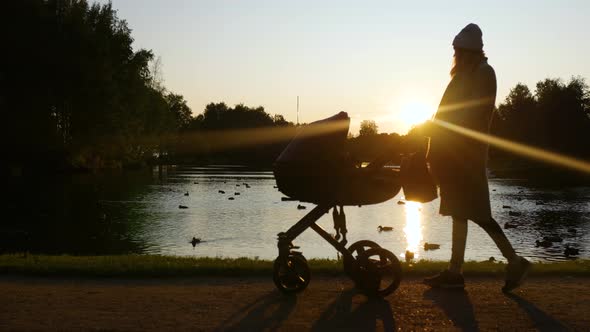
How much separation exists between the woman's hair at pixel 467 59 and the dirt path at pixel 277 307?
2.42 m

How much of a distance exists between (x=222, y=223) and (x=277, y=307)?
27.3 m

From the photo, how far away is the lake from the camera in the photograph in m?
24.0

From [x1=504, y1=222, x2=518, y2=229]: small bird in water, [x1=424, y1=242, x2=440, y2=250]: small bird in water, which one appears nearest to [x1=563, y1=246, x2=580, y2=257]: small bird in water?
[x1=424, y1=242, x2=440, y2=250]: small bird in water

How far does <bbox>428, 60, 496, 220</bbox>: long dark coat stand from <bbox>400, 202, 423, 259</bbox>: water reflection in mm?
15407

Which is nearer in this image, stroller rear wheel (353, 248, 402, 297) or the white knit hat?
stroller rear wheel (353, 248, 402, 297)

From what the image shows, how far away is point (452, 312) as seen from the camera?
686cm

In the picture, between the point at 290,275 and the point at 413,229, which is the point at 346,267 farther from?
the point at 413,229

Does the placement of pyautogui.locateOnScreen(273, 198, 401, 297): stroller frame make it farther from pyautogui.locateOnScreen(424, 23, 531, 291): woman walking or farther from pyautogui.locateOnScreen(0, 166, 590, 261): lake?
pyautogui.locateOnScreen(0, 166, 590, 261): lake

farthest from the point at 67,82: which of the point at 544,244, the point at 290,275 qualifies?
the point at 290,275

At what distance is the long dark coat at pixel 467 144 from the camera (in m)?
7.92

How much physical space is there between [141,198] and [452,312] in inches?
1668

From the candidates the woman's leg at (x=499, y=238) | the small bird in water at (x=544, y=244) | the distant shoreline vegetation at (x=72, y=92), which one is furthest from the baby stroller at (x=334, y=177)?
the distant shoreline vegetation at (x=72, y=92)

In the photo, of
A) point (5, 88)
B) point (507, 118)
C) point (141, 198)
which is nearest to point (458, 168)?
point (141, 198)

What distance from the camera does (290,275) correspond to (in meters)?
7.89
